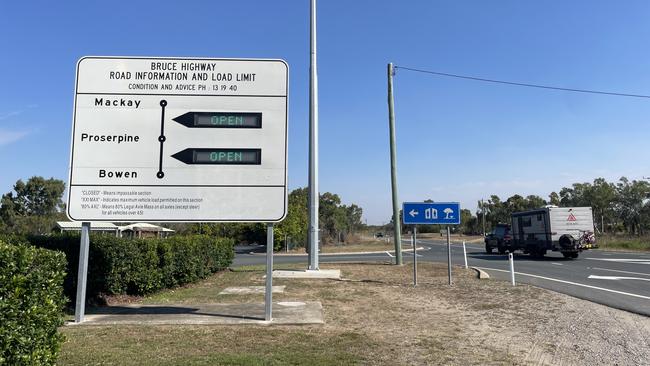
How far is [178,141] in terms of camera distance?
28.5 ft

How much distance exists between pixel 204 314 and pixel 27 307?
15.8 ft

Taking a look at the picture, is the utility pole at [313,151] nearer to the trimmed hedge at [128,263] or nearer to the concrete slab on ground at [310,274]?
the concrete slab on ground at [310,274]

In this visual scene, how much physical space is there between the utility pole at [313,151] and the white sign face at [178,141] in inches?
321

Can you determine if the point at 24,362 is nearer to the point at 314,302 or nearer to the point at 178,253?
the point at 314,302

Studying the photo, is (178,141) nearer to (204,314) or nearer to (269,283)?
(269,283)

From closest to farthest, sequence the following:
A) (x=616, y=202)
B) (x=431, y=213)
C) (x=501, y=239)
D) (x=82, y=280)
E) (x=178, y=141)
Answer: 1. (x=82, y=280)
2. (x=178, y=141)
3. (x=431, y=213)
4. (x=501, y=239)
5. (x=616, y=202)

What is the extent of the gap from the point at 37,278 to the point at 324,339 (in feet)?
12.9

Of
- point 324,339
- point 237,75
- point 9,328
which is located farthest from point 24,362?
point 237,75

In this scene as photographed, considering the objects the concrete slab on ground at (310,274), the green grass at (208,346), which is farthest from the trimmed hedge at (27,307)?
the concrete slab on ground at (310,274)

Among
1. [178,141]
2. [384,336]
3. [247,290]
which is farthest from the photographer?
[247,290]

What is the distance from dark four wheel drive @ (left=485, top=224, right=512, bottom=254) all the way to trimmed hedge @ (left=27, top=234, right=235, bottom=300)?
2308 cm

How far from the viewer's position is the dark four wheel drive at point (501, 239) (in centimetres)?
3148

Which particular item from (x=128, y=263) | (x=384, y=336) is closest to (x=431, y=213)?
(x=384, y=336)

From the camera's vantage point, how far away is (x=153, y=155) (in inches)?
340
